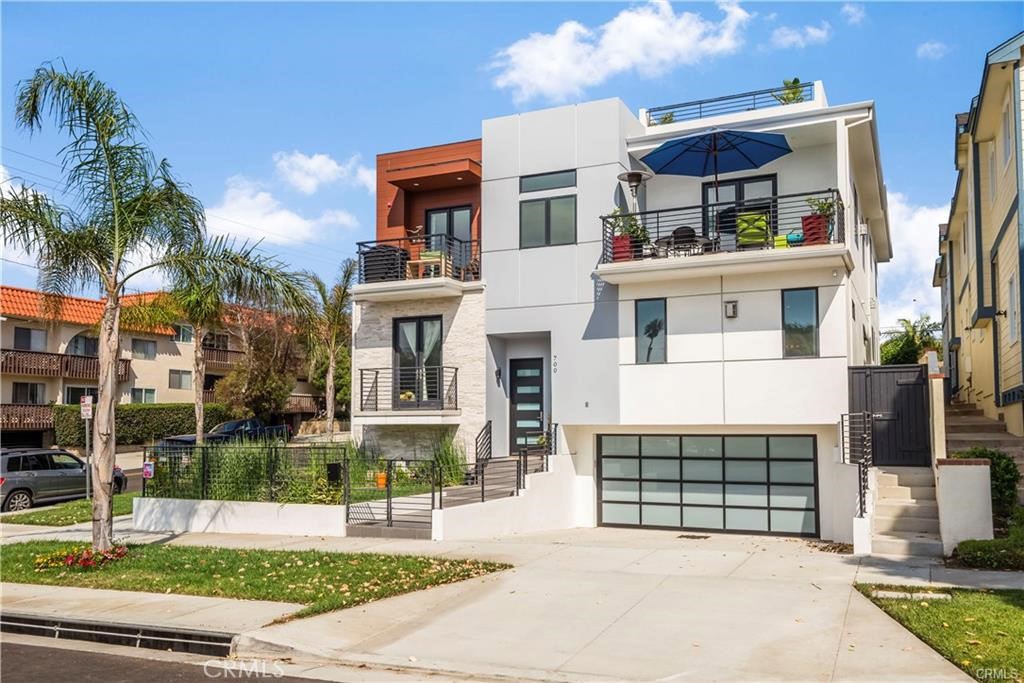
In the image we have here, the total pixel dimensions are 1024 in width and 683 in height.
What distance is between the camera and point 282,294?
48.0 ft

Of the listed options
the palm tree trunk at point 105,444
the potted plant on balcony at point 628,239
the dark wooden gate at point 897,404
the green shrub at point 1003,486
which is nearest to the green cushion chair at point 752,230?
the potted plant on balcony at point 628,239

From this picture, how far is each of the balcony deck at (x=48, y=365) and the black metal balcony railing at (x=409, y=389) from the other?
20.2 metres

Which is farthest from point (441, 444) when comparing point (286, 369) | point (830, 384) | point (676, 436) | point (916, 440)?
point (286, 369)

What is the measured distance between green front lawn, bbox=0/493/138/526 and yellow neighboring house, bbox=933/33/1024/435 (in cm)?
1928

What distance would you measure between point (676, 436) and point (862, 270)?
7.16 meters

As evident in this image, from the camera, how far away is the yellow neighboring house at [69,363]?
3819cm

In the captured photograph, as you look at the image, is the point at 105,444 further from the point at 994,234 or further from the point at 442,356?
the point at 994,234

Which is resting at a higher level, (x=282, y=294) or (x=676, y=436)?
(x=282, y=294)

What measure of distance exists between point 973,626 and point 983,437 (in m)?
9.54

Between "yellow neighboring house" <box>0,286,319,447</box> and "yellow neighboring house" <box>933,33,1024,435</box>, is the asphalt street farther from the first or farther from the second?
"yellow neighboring house" <box>0,286,319,447</box>

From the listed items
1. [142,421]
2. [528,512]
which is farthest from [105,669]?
[142,421]

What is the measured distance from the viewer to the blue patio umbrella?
1691 cm

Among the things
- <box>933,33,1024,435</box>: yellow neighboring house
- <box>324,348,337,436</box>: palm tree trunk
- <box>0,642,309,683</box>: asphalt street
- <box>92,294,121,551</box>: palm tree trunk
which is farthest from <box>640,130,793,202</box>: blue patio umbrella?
<box>324,348,337,436</box>: palm tree trunk

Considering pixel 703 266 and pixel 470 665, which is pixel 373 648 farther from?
pixel 703 266
